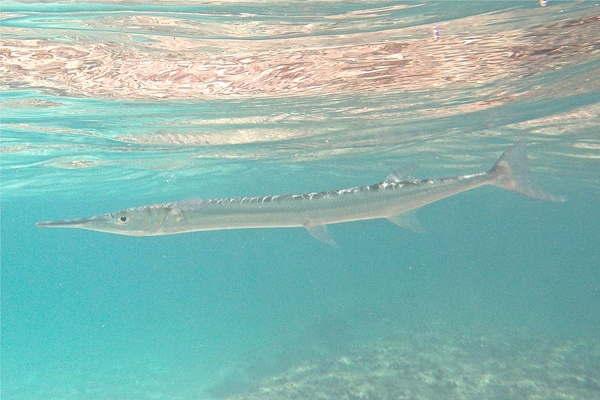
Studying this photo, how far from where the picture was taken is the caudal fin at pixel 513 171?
271 inches

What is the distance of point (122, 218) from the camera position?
22.5ft

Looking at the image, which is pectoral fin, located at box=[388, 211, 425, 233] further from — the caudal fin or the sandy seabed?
the sandy seabed

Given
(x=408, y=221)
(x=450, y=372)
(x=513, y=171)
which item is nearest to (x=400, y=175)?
(x=408, y=221)

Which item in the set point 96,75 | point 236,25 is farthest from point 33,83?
point 236,25

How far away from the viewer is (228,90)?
13.1 meters

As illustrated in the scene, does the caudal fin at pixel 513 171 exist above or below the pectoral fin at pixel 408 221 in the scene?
above

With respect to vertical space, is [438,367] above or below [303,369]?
above

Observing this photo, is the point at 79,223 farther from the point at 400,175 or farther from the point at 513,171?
the point at 513,171

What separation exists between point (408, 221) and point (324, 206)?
1.48 meters

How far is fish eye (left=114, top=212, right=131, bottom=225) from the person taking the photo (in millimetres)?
6820

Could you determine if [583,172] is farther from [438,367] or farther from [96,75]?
[96,75]

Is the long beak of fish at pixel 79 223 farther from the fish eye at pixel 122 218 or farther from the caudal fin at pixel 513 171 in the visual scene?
the caudal fin at pixel 513 171

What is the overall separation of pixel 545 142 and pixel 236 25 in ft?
65.4

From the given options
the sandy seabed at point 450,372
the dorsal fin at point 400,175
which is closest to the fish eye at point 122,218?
the dorsal fin at point 400,175
